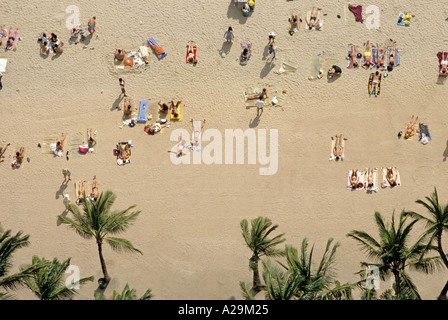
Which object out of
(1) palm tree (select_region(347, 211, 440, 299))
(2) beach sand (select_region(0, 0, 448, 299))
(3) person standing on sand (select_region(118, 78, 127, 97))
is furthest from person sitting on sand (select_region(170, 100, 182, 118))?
(1) palm tree (select_region(347, 211, 440, 299))

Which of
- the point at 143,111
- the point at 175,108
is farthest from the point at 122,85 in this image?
the point at 175,108

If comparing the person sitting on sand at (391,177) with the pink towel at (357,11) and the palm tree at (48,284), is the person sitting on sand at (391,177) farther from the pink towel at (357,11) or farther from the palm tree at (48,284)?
the palm tree at (48,284)

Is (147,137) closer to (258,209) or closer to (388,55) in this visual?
(258,209)

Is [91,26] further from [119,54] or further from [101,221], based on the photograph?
[101,221]

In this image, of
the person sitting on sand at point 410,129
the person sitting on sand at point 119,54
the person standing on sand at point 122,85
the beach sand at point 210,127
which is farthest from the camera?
the person sitting on sand at point 119,54

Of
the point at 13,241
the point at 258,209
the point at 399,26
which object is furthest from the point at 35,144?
the point at 399,26

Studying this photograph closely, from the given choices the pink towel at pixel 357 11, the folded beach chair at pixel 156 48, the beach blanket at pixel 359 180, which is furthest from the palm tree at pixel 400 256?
the folded beach chair at pixel 156 48

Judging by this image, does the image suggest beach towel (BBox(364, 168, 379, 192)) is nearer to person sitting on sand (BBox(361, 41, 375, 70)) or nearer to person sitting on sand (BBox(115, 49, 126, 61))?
person sitting on sand (BBox(361, 41, 375, 70))
